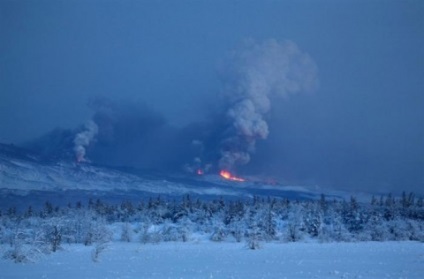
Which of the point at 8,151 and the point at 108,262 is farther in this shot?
the point at 8,151

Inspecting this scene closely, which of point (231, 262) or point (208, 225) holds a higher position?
point (208, 225)

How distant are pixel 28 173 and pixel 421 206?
55.6 m

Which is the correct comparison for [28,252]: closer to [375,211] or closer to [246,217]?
[246,217]

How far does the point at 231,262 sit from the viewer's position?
2088 centimetres

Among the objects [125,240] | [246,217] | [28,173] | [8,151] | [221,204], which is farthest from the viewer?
[8,151]

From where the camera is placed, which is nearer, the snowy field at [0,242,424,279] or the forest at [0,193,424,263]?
the snowy field at [0,242,424,279]

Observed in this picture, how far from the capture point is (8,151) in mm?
89562

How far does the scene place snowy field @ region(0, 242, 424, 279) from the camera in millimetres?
17844

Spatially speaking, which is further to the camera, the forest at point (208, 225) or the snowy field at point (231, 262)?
the forest at point (208, 225)

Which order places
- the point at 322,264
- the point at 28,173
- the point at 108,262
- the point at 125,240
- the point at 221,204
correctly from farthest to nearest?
the point at 28,173 → the point at 221,204 → the point at 125,240 → the point at 108,262 → the point at 322,264

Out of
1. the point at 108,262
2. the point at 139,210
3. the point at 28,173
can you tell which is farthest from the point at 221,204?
the point at 28,173

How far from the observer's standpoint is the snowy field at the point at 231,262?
1784cm

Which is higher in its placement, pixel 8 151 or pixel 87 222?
pixel 8 151

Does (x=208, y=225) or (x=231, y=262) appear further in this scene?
(x=208, y=225)
